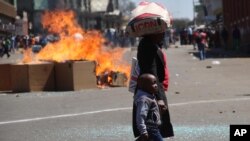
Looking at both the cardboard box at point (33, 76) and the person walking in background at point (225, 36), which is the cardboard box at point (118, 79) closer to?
the cardboard box at point (33, 76)

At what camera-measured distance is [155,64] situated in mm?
6871

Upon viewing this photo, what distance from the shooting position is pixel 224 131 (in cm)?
1017

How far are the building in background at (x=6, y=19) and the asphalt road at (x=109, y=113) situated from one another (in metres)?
44.7

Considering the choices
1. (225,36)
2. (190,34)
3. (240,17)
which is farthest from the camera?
(190,34)

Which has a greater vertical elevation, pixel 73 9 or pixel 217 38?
pixel 73 9

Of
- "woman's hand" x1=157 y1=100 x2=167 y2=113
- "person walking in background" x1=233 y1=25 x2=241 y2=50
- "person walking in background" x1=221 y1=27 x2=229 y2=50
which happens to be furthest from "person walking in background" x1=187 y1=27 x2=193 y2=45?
"woman's hand" x1=157 y1=100 x2=167 y2=113

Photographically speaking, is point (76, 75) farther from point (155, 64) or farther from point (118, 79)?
point (155, 64)

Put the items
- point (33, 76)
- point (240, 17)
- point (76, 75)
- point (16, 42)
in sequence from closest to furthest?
1. point (76, 75)
2. point (33, 76)
3. point (240, 17)
4. point (16, 42)

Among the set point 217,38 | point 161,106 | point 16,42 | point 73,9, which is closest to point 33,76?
point 161,106

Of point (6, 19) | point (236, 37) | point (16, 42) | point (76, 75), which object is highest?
point (6, 19)

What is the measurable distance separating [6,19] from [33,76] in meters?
50.5

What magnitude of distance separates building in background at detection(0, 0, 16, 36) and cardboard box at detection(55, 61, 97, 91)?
4395cm

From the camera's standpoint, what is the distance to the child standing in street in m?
6.65

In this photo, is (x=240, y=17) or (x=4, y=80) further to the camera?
(x=240, y=17)
